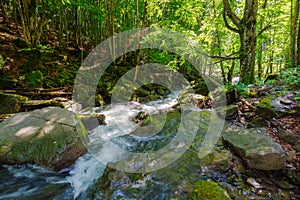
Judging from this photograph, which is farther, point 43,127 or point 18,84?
point 18,84

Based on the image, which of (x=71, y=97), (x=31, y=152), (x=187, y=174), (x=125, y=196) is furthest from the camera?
(x=71, y=97)

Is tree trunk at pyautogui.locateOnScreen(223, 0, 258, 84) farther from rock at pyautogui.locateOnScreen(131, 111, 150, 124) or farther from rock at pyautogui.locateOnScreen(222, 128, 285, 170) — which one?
rock at pyautogui.locateOnScreen(131, 111, 150, 124)

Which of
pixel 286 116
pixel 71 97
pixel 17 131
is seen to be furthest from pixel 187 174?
pixel 71 97

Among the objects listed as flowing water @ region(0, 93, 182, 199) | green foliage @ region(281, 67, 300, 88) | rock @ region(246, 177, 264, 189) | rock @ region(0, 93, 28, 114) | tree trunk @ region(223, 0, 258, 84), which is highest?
tree trunk @ region(223, 0, 258, 84)

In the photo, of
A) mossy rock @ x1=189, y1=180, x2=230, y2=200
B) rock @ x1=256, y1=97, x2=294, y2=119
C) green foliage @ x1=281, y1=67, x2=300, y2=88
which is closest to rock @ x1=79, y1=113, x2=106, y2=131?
mossy rock @ x1=189, y1=180, x2=230, y2=200

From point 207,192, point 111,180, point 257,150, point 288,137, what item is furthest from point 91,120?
point 288,137

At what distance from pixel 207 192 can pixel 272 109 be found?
284cm

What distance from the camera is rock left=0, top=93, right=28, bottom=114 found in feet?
19.1

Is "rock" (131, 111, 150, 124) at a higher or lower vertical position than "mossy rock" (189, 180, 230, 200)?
higher

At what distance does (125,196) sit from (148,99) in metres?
8.30

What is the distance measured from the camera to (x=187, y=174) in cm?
317

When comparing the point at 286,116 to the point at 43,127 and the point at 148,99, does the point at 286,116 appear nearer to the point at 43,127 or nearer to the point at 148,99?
the point at 43,127

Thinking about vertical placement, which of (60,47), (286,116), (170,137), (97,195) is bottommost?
(97,195)

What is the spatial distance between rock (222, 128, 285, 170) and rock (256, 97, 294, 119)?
31.4 inches
